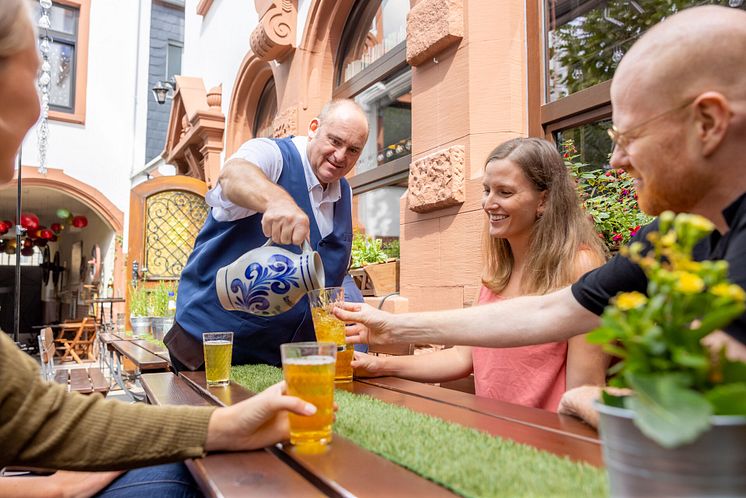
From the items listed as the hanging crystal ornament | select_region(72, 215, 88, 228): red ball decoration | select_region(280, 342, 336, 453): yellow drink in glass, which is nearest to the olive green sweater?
select_region(280, 342, 336, 453): yellow drink in glass

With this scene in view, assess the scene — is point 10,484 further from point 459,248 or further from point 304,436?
point 459,248

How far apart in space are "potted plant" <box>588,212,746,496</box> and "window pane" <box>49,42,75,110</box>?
12861 millimetres

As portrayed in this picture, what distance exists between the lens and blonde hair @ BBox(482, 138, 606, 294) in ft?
5.93

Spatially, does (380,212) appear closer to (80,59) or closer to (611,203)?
(611,203)

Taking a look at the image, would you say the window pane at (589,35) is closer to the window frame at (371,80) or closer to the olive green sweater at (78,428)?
the window frame at (371,80)

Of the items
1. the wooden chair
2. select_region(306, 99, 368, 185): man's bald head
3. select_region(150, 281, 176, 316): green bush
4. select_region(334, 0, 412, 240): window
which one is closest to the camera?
select_region(306, 99, 368, 185): man's bald head

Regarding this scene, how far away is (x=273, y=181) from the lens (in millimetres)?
2096

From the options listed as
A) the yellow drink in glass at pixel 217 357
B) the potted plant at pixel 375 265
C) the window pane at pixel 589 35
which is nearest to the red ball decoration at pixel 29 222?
the potted plant at pixel 375 265

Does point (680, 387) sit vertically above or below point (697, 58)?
below

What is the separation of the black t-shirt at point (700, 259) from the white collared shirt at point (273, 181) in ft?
3.50

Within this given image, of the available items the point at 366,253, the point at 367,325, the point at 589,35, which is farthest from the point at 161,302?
the point at 367,325

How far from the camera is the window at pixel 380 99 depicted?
14.4 feet

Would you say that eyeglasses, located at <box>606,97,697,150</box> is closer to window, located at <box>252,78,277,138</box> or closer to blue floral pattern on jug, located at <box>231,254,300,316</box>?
blue floral pattern on jug, located at <box>231,254,300,316</box>

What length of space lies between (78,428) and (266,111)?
6596 millimetres
